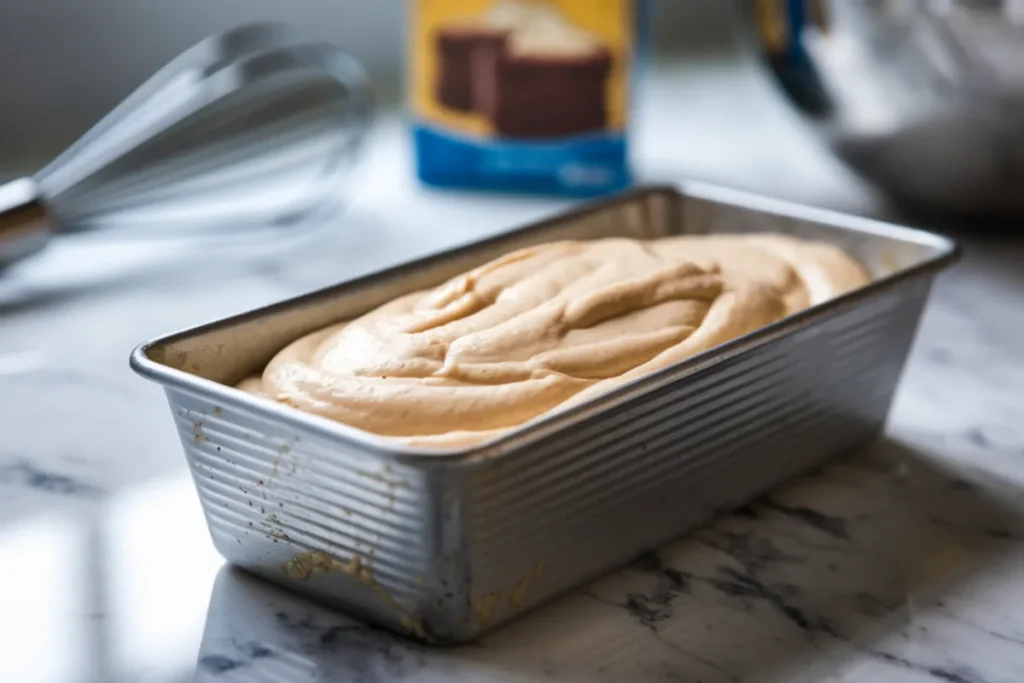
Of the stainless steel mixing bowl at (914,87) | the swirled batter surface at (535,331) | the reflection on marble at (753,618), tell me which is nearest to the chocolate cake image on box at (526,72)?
the stainless steel mixing bowl at (914,87)

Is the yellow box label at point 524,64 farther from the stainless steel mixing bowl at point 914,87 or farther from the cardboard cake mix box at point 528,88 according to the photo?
the stainless steel mixing bowl at point 914,87

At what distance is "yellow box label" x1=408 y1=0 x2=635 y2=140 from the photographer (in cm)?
117

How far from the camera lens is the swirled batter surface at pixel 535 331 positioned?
0.64 m

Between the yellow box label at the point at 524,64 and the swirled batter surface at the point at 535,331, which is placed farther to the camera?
the yellow box label at the point at 524,64

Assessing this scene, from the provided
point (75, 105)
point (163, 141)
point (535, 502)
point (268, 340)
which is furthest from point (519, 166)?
point (535, 502)

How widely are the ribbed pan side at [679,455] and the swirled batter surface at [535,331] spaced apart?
0.04 m

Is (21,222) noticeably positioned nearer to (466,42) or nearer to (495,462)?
(466,42)

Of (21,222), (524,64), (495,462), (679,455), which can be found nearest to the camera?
(495,462)

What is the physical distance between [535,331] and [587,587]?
0.42 ft

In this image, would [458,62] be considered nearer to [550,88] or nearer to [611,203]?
[550,88]

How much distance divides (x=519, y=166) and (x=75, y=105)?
439 millimetres

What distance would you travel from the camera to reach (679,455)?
677 millimetres

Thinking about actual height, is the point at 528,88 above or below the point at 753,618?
above

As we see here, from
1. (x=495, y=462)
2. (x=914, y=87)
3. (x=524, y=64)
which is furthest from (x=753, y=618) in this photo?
(x=524, y=64)
